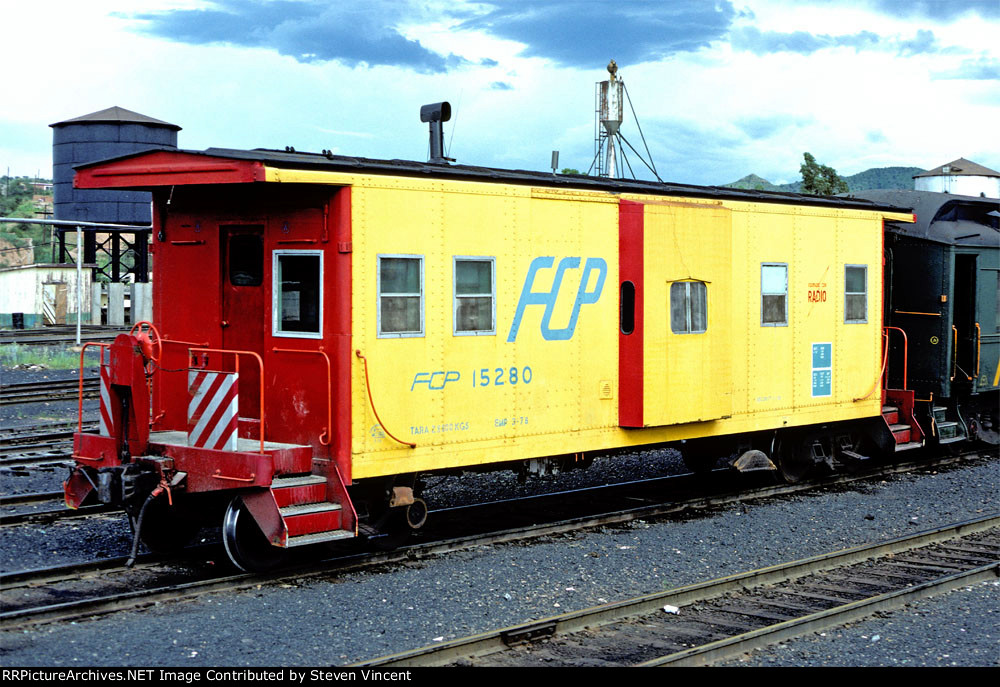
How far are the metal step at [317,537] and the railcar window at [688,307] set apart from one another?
13.8ft

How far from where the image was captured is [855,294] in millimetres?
13766

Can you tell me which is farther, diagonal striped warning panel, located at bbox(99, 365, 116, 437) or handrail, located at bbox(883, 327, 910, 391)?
handrail, located at bbox(883, 327, 910, 391)

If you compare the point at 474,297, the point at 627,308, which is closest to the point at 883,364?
the point at 627,308

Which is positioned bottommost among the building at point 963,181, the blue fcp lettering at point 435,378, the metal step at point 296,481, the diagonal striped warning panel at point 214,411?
the metal step at point 296,481

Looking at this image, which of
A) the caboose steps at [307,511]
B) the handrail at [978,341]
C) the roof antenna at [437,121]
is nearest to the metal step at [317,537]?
the caboose steps at [307,511]

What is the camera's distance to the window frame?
9586mm

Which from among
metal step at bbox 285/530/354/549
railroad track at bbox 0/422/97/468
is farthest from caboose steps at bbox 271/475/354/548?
railroad track at bbox 0/422/97/468

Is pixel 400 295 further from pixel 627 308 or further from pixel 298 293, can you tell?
pixel 627 308

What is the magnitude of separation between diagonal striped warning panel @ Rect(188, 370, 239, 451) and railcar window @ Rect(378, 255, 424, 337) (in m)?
1.30

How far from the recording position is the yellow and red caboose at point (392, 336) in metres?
8.88

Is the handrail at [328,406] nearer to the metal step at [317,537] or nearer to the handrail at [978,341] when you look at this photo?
the metal step at [317,537]

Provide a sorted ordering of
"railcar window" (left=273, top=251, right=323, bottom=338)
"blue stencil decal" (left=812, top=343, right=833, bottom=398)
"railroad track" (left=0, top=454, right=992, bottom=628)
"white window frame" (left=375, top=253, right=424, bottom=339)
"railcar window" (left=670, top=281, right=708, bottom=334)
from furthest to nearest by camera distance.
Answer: "blue stencil decal" (left=812, top=343, right=833, bottom=398), "railcar window" (left=670, top=281, right=708, bottom=334), "railcar window" (left=273, top=251, right=323, bottom=338), "white window frame" (left=375, top=253, right=424, bottom=339), "railroad track" (left=0, top=454, right=992, bottom=628)

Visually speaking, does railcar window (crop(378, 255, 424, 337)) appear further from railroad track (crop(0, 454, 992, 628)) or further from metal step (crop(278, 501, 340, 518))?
railroad track (crop(0, 454, 992, 628))
